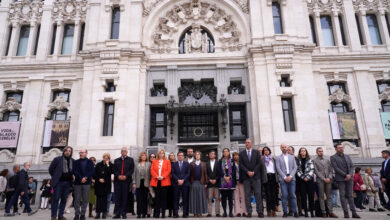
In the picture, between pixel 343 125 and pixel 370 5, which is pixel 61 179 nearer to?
pixel 343 125

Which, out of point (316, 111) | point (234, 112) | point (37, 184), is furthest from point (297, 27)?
point (37, 184)

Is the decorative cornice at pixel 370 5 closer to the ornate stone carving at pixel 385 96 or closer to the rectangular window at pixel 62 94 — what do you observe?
the ornate stone carving at pixel 385 96

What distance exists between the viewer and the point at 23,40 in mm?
23125

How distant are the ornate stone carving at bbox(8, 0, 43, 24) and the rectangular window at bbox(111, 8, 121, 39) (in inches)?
282

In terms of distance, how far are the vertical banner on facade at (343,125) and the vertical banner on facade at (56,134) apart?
19.9 meters

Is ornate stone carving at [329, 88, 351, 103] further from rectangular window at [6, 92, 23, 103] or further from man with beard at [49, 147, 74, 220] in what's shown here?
rectangular window at [6, 92, 23, 103]

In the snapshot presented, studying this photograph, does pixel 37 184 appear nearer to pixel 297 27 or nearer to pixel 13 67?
pixel 13 67

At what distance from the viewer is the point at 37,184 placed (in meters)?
18.4

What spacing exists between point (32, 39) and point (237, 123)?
18.6m

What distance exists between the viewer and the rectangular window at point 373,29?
861 inches

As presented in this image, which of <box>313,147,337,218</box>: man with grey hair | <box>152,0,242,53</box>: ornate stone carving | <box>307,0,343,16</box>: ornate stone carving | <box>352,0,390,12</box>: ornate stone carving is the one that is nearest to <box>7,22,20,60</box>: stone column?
<box>152,0,242,53</box>: ornate stone carving

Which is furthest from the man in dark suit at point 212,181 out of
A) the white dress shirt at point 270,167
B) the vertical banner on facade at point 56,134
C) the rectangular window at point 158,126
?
the vertical banner on facade at point 56,134

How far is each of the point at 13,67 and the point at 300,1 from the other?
23703 millimetres

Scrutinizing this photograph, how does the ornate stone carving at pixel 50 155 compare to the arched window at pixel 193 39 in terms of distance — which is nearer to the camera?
the ornate stone carving at pixel 50 155
